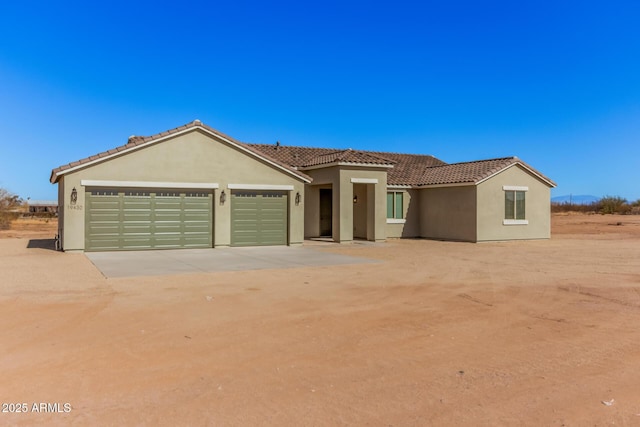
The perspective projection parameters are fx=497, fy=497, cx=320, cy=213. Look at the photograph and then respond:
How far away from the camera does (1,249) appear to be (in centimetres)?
1922

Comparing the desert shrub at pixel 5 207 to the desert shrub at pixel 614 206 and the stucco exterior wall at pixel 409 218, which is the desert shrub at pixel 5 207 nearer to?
the stucco exterior wall at pixel 409 218

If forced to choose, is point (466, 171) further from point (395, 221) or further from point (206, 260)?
point (206, 260)

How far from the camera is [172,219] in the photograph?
1941cm

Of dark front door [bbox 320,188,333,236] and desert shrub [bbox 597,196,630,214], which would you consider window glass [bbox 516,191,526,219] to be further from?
desert shrub [bbox 597,196,630,214]

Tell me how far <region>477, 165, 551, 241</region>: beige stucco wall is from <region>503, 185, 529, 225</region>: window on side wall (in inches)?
7.4

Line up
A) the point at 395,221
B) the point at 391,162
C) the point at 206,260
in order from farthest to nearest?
the point at 395,221, the point at 391,162, the point at 206,260

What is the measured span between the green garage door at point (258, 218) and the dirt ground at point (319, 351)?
8.78 meters

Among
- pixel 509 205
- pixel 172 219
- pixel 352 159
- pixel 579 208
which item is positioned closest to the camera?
pixel 172 219

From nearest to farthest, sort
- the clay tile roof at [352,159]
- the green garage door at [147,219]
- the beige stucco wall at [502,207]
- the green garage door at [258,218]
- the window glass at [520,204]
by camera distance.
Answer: the green garage door at [147,219] → the green garage door at [258,218] → the clay tile roof at [352,159] → the beige stucco wall at [502,207] → the window glass at [520,204]

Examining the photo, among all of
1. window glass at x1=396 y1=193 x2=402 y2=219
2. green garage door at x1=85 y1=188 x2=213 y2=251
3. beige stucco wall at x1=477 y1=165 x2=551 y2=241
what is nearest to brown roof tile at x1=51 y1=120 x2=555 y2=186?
beige stucco wall at x1=477 y1=165 x2=551 y2=241

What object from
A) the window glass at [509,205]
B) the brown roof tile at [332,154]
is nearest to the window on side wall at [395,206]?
the brown roof tile at [332,154]

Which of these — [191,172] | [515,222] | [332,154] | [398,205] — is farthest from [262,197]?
[515,222]

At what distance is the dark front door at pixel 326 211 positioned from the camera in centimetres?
2638

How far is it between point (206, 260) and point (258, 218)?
217 inches
